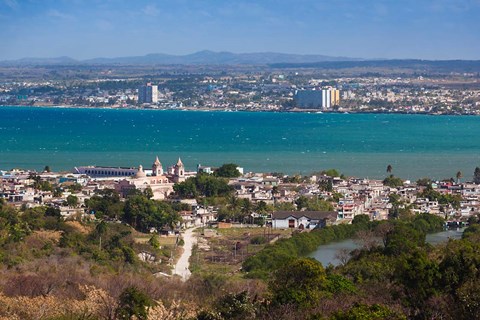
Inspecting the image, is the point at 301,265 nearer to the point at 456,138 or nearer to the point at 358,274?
the point at 358,274

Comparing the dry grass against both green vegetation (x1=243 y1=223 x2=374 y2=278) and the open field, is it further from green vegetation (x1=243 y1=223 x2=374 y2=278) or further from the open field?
green vegetation (x1=243 y1=223 x2=374 y2=278)

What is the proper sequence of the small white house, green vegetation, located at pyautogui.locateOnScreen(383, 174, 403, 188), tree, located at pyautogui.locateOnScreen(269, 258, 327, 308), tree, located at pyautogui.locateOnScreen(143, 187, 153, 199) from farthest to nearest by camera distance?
1. green vegetation, located at pyautogui.locateOnScreen(383, 174, 403, 188)
2. tree, located at pyautogui.locateOnScreen(143, 187, 153, 199)
3. the small white house
4. tree, located at pyautogui.locateOnScreen(269, 258, 327, 308)

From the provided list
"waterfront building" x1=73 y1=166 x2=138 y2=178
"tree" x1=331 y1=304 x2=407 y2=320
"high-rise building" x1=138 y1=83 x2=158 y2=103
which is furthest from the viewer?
"high-rise building" x1=138 y1=83 x2=158 y2=103

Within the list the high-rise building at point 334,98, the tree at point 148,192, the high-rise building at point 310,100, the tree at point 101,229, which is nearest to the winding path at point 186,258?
the tree at point 101,229

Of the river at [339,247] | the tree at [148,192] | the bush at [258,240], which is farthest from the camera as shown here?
the tree at [148,192]

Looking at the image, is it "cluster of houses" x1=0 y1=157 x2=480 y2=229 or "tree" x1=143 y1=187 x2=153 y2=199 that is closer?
"cluster of houses" x1=0 y1=157 x2=480 y2=229

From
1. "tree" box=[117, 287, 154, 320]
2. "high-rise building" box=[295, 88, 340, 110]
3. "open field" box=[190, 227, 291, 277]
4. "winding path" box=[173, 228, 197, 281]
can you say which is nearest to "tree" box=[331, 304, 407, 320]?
"tree" box=[117, 287, 154, 320]

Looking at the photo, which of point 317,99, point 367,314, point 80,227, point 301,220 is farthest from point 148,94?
point 367,314

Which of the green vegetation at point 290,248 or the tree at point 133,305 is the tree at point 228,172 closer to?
the green vegetation at point 290,248

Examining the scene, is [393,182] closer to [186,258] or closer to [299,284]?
[186,258]
